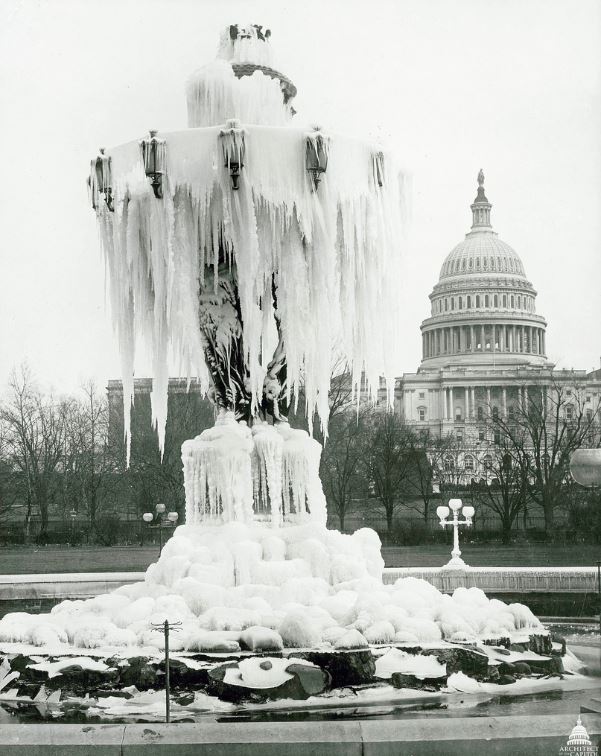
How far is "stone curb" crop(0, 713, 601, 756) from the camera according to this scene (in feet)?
25.4

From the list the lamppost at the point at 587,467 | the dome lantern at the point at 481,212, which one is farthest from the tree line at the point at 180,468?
the dome lantern at the point at 481,212

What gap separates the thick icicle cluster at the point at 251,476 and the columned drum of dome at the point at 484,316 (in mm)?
121702

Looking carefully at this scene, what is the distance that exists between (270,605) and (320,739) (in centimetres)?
430

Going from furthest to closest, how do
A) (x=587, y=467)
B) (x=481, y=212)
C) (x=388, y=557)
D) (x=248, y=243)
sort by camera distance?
1. (x=481, y=212)
2. (x=388, y=557)
3. (x=248, y=243)
4. (x=587, y=467)

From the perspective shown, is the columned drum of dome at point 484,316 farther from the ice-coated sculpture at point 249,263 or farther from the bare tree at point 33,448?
the ice-coated sculpture at point 249,263

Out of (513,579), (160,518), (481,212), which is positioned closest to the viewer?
(513,579)

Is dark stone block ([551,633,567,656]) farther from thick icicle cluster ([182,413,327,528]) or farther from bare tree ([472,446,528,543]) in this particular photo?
bare tree ([472,446,528,543])

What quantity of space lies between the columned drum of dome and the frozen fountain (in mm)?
121273

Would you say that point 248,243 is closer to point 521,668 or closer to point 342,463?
point 521,668

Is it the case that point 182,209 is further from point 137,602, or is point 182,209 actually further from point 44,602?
point 44,602

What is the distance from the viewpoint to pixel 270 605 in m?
12.1

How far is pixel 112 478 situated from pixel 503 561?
2577 centimetres

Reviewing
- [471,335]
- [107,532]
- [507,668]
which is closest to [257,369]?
[507,668]

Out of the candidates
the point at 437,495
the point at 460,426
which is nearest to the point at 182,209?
the point at 437,495
